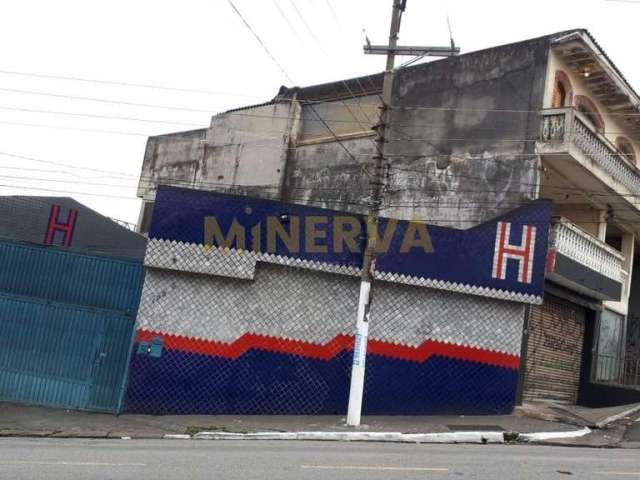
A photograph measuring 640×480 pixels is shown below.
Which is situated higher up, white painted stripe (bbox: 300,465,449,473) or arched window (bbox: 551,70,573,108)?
arched window (bbox: 551,70,573,108)

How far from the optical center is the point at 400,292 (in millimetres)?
14547

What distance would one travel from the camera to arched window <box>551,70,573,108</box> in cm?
1764

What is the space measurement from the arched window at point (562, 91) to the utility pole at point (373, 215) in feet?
16.8

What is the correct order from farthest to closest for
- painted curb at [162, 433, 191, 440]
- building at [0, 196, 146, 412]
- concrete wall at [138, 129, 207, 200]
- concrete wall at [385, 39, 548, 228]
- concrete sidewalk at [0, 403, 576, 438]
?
concrete wall at [138, 129, 207, 200]
concrete wall at [385, 39, 548, 228]
building at [0, 196, 146, 412]
concrete sidewalk at [0, 403, 576, 438]
painted curb at [162, 433, 191, 440]

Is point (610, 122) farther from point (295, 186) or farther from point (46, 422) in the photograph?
point (46, 422)

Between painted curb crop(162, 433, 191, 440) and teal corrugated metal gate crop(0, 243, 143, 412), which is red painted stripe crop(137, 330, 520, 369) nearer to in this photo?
teal corrugated metal gate crop(0, 243, 143, 412)

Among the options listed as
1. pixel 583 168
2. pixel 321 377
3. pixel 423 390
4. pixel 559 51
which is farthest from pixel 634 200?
pixel 321 377

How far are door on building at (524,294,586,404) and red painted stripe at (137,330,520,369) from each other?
2.52 m

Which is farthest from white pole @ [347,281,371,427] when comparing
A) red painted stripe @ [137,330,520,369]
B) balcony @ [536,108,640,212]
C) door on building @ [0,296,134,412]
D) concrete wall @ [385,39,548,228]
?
balcony @ [536,108,640,212]

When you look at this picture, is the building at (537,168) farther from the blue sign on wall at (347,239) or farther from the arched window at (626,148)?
the blue sign on wall at (347,239)

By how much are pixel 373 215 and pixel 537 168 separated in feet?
18.3

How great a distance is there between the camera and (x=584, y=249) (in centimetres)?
1739

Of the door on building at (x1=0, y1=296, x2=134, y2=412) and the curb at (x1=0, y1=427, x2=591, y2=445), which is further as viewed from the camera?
the door on building at (x1=0, y1=296, x2=134, y2=412)

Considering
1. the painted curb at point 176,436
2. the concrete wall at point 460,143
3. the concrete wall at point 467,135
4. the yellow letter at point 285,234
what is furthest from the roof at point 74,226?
the concrete wall at point 467,135
